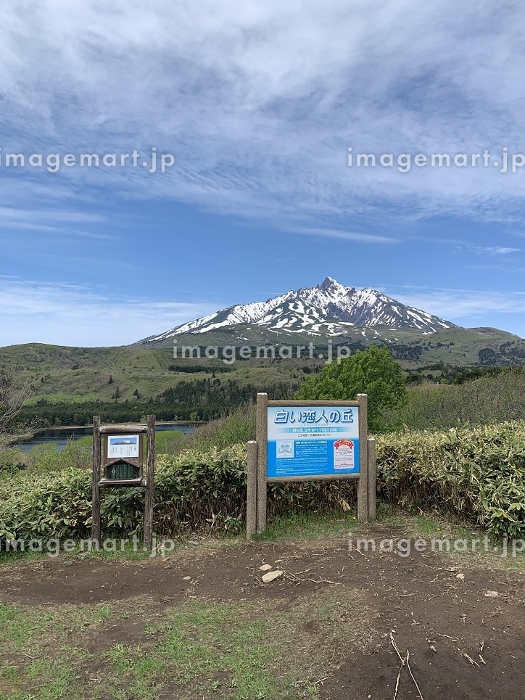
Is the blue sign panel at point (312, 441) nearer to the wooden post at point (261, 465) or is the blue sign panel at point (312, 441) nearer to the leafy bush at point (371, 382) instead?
the wooden post at point (261, 465)

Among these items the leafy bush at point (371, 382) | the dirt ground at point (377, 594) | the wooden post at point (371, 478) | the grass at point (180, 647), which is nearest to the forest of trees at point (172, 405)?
the leafy bush at point (371, 382)

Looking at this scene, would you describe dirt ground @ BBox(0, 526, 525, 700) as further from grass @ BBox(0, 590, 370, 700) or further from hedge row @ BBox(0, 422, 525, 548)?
hedge row @ BBox(0, 422, 525, 548)

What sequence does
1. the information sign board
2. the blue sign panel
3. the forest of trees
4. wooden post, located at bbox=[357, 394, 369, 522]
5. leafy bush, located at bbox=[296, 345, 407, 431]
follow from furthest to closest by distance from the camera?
the forest of trees, leafy bush, located at bbox=[296, 345, 407, 431], wooden post, located at bbox=[357, 394, 369, 522], the blue sign panel, the information sign board

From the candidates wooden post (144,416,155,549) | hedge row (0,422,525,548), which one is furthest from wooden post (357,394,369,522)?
wooden post (144,416,155,549)

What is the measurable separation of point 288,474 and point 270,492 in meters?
0.64

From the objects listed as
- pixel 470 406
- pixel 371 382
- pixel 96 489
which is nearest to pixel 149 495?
pixel 96 489

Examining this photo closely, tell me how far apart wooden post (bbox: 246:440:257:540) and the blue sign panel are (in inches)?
8.7

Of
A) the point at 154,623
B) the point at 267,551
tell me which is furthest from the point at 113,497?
the point at 154,623

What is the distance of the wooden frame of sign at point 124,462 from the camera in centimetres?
686

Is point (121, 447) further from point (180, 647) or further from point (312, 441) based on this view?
point (180, 647)

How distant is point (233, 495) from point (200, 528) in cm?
66

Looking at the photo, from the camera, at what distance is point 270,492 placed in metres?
7.80

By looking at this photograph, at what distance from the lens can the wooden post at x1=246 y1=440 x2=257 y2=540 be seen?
7160 mm

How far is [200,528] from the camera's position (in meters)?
7.47
